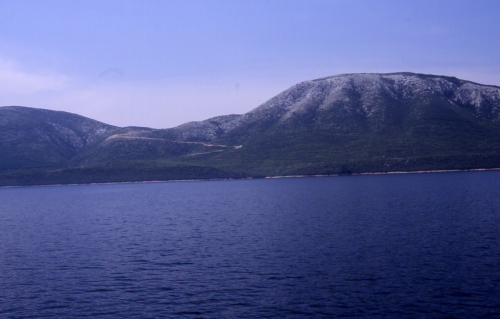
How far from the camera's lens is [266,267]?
36.0 metres

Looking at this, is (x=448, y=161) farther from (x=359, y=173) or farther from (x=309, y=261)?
(x=309, y=261)

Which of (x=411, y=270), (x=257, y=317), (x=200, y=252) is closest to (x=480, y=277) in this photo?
(x=411, y=270)

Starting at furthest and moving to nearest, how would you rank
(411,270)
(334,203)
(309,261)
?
(334,203) < (309,261) < (411,270)

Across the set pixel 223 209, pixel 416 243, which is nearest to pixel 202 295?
pixel 416 243

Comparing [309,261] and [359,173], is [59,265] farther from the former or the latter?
[359,173]

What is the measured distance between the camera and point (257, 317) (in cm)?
2550

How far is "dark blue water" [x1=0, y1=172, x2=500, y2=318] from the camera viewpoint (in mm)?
27188

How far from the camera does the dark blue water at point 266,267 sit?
2719cm

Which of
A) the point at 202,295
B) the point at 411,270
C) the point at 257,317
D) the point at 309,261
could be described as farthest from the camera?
the point at 309,261

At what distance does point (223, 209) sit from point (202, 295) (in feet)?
164

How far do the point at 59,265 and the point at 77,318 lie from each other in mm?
15282

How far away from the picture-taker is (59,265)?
40281 mm

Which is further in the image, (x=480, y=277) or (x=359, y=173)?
(x=359, y=173)

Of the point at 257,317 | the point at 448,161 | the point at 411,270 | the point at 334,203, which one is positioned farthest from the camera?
the point at 448,161
